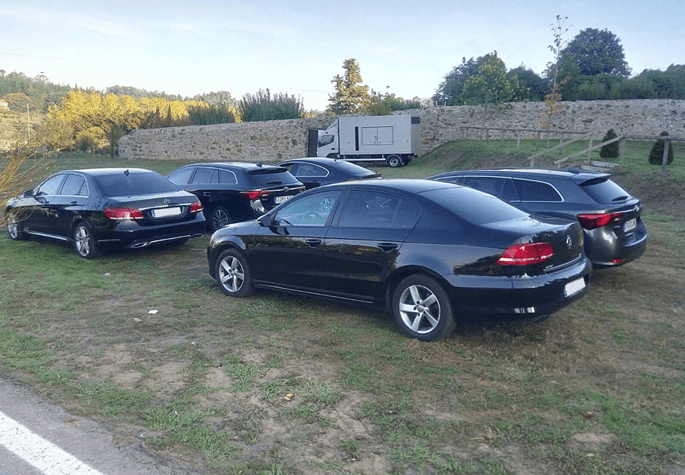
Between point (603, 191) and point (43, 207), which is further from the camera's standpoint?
point (43, 207)

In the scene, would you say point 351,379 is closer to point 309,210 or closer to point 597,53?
point 309,210

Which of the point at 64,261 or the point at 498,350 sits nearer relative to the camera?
the point at 498,350

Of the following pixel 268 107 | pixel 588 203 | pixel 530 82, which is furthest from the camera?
pixel 530 82

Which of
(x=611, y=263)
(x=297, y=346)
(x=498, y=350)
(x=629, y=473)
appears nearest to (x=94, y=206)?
(x=297, y=346)

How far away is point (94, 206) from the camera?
9.28 metres

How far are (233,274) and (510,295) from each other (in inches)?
140

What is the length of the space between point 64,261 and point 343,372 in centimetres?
650

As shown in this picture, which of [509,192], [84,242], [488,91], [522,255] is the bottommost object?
[84,242]

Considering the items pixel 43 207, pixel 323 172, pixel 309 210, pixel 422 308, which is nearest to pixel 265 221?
pixel 309 210

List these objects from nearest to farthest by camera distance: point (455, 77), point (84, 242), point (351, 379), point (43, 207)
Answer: point (351, 379)
point (84, 242)
point (43, 207)
point (455, 77)

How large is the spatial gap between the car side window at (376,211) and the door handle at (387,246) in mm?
205

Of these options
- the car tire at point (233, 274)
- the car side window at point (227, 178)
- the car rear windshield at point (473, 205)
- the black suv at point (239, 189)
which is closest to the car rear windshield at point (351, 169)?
the black suv at point (239, 189)

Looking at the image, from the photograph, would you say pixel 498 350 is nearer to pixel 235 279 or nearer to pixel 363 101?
pixel 235 279

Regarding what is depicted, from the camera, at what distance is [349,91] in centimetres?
7050
